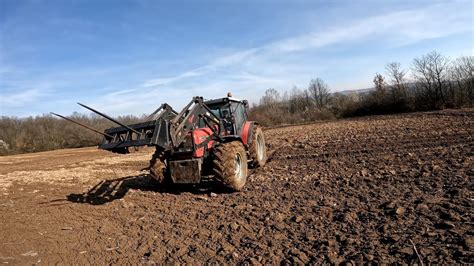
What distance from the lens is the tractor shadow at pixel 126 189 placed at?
764cm

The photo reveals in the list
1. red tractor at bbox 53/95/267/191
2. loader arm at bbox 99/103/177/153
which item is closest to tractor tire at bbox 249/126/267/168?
red tractor at bbox 53/95/267/191

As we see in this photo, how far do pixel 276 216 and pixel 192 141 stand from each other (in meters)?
2.48

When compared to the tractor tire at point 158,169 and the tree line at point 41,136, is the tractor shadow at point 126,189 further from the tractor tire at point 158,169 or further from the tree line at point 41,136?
the tree line at point 41,136

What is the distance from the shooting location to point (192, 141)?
687cm


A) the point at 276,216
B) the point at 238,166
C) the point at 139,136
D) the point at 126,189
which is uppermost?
the point at 139,136

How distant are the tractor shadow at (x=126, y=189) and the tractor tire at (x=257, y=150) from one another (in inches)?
61.6

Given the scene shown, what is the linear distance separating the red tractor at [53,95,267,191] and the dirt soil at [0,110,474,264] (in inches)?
21.1

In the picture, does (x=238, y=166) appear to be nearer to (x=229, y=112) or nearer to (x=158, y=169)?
(x=229, y=112)

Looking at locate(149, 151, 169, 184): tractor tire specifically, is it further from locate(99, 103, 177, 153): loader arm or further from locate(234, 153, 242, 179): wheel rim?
locate(234, 153, 242, 179): wheel rim

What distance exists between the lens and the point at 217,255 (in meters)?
4.30

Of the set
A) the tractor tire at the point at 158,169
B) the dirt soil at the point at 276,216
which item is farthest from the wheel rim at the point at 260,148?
the tractor tire at the point at 158,169

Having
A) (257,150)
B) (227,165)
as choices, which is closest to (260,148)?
(257,150)

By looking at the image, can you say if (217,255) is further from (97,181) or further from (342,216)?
(97,181)

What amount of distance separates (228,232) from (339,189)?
8.60ft
